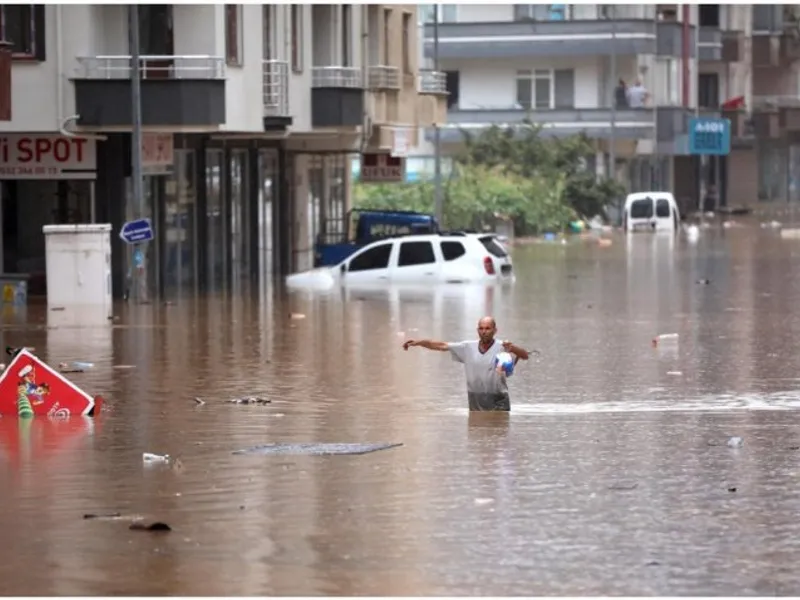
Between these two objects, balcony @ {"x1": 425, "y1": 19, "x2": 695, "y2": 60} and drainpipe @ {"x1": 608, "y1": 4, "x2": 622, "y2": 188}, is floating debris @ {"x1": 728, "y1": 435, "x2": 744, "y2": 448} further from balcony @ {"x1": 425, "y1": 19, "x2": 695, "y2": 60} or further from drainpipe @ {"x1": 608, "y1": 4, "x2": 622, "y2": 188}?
balcony @ {"x1": 425, "y1": 19, "x2": 695, "y2": 60}

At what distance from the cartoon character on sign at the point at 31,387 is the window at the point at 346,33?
31.5 m

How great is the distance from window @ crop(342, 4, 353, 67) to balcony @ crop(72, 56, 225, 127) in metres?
11.6

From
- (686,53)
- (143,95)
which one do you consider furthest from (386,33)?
(686,53)

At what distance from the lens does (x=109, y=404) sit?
21000mm

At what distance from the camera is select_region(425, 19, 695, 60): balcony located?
87375 millimetres

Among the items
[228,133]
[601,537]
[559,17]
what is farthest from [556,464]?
[559,17]

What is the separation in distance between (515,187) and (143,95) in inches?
1410

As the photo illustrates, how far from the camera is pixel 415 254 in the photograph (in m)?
44.5

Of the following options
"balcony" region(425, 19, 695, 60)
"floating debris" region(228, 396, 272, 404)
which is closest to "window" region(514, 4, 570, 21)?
"balcony" region(425, 19, 695, 60)

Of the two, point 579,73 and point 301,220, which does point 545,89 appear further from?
point 301,220

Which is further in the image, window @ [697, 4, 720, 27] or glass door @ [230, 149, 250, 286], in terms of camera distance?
window @ [697, 4, 720, 27]

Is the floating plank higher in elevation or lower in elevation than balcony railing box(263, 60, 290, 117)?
lower

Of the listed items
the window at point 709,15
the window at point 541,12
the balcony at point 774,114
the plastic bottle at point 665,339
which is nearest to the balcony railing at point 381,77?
the plastic bottle at point 665,339

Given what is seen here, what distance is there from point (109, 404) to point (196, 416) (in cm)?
146
